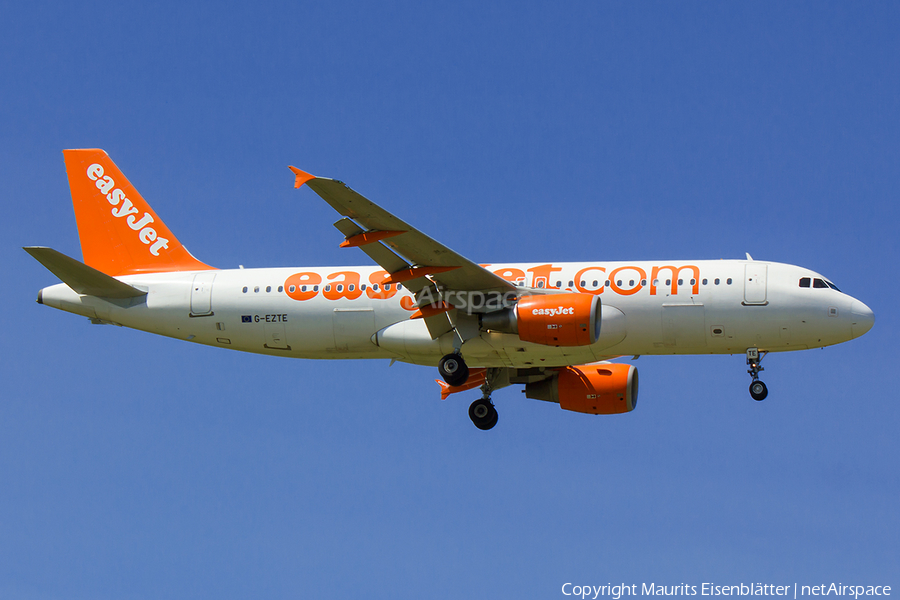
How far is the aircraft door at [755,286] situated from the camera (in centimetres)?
3425

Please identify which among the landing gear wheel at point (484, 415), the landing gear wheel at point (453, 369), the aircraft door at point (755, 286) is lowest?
the landing gear wheel at point (484, 415)

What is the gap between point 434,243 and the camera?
32750mm

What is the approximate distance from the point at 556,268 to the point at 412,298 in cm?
499

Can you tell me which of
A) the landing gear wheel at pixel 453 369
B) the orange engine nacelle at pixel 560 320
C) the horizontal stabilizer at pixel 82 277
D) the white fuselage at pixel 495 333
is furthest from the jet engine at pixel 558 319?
the horizontal stabilizer at pixel 82 277

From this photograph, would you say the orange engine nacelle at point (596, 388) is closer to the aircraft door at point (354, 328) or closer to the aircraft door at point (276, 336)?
the aircraft door at point (354, 328)

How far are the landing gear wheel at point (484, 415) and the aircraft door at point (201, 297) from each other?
10.2 meters

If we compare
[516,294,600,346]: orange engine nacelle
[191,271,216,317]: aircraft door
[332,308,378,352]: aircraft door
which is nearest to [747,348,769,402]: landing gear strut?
[516,294,600,346]: orange engine nacelle

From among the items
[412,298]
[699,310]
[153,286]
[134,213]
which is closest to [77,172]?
[134,213]

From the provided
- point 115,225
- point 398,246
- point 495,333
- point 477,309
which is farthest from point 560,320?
point 115,225

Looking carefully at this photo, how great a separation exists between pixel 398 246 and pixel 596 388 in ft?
35.4

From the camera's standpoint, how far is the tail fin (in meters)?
40.5

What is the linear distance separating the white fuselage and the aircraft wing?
1.32 metres

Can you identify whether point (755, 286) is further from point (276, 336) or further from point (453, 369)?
point (276, 336)

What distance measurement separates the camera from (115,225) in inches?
1624
